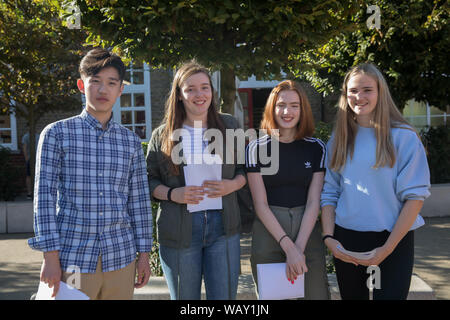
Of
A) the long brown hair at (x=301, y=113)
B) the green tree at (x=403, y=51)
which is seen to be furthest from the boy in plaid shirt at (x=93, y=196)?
the green tree at (x=403, y=51)

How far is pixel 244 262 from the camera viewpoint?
5.17 metres

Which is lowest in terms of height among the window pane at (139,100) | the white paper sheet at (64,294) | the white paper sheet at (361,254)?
the white paper sheet at (64,294)

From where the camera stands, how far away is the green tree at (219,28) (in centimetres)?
316

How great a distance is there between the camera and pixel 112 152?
2.23 meters

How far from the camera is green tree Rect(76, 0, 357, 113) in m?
3.16

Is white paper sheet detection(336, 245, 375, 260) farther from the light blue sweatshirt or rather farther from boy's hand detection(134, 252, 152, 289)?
boy's hand detection(134, 252, 152, 289)

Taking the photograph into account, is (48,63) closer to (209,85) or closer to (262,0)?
(262,0)

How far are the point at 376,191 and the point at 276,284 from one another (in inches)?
31.0

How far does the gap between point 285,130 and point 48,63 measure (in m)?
6.68

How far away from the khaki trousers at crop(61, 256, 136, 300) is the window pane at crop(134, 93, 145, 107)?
33.5 ft

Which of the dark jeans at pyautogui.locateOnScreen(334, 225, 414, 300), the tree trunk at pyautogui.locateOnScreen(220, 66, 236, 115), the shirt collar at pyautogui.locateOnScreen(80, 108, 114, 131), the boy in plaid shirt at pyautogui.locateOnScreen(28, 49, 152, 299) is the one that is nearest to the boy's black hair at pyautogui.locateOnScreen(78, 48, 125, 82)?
the boy in plaid shirt at pyautogui.locateOnScreen(28, 49, 152, 299)

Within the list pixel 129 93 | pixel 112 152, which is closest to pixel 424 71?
pixel 112 152

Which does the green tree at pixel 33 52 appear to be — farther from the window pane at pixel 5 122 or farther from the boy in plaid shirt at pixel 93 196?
the boy in plaid shirt at pixel 93 196

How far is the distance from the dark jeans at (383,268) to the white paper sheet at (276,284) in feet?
0.95
